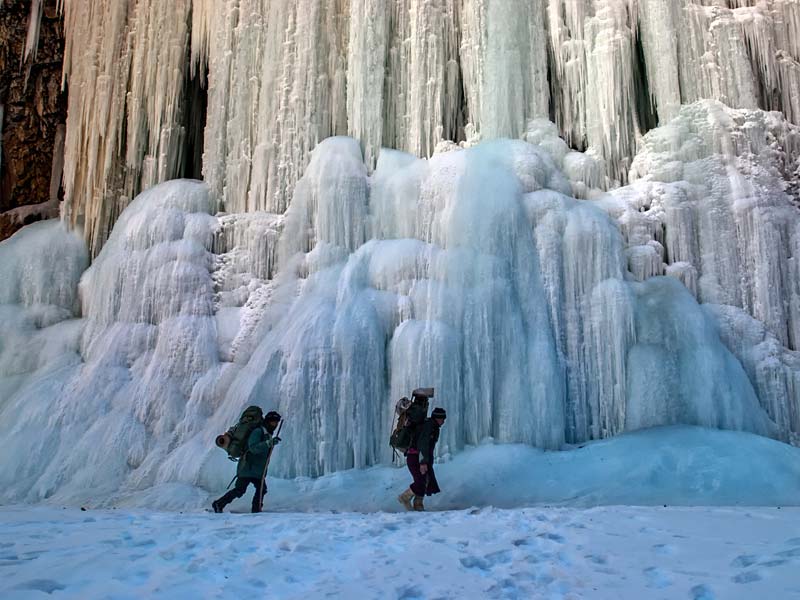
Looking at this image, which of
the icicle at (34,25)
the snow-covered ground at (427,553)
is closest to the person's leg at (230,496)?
the snow-covered ground at (427,553)

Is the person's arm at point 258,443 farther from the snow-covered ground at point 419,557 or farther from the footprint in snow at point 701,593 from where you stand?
the footprint in snow at point 701,593

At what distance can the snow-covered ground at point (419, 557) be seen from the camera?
10.7ft

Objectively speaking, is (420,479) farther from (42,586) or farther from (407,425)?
(42,586)

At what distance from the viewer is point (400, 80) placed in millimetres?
12766

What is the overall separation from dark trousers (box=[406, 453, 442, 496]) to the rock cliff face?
461 inches

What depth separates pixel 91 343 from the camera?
1171 cm

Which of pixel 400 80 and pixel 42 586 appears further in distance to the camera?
pixel 400 80

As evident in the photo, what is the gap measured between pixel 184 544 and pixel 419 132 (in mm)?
9217

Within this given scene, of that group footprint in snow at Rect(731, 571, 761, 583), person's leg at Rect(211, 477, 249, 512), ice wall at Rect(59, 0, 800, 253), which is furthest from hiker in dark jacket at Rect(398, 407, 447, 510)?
ice wall at Rect(59, 0, 800, 253)

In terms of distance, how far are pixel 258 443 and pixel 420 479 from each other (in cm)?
152

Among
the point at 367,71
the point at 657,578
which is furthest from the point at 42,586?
the point at 367,71

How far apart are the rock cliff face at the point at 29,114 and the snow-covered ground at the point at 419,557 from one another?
12.3m

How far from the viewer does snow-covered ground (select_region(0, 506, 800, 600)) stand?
327 centimetres

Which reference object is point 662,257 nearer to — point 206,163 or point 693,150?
point 693,150
